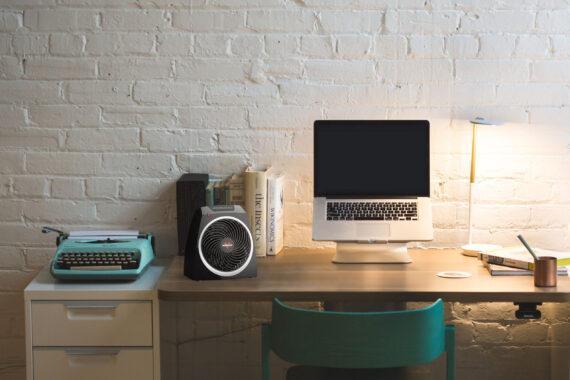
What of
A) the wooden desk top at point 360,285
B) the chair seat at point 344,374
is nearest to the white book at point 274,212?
the wooden desk top at point 360,285

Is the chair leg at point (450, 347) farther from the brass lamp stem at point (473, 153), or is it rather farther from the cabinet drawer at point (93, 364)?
the cabinet drawer at point (93, 364)

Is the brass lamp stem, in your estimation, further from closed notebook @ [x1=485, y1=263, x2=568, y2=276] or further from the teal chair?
the teal chair

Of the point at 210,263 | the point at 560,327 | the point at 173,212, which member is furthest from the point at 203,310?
the point at 560,327

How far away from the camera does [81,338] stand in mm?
2791

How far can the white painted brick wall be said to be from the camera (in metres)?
3.23

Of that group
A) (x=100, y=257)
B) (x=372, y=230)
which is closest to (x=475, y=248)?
(x=372, y=230)

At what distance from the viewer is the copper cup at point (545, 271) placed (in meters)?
2.71

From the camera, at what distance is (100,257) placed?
2895 mm

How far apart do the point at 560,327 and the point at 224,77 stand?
1.46 m

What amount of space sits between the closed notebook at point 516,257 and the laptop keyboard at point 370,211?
274mm

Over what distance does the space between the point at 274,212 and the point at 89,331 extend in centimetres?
72

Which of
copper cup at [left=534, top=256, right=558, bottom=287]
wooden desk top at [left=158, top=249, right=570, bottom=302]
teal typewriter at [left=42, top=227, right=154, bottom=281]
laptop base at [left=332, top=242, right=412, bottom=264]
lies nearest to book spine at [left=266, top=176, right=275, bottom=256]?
wooden desk top at [left=158, top=249, right=570, bottom=302]

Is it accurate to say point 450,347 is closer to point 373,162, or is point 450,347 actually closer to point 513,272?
point 513,272

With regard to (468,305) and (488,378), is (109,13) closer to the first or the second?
(468,305)
